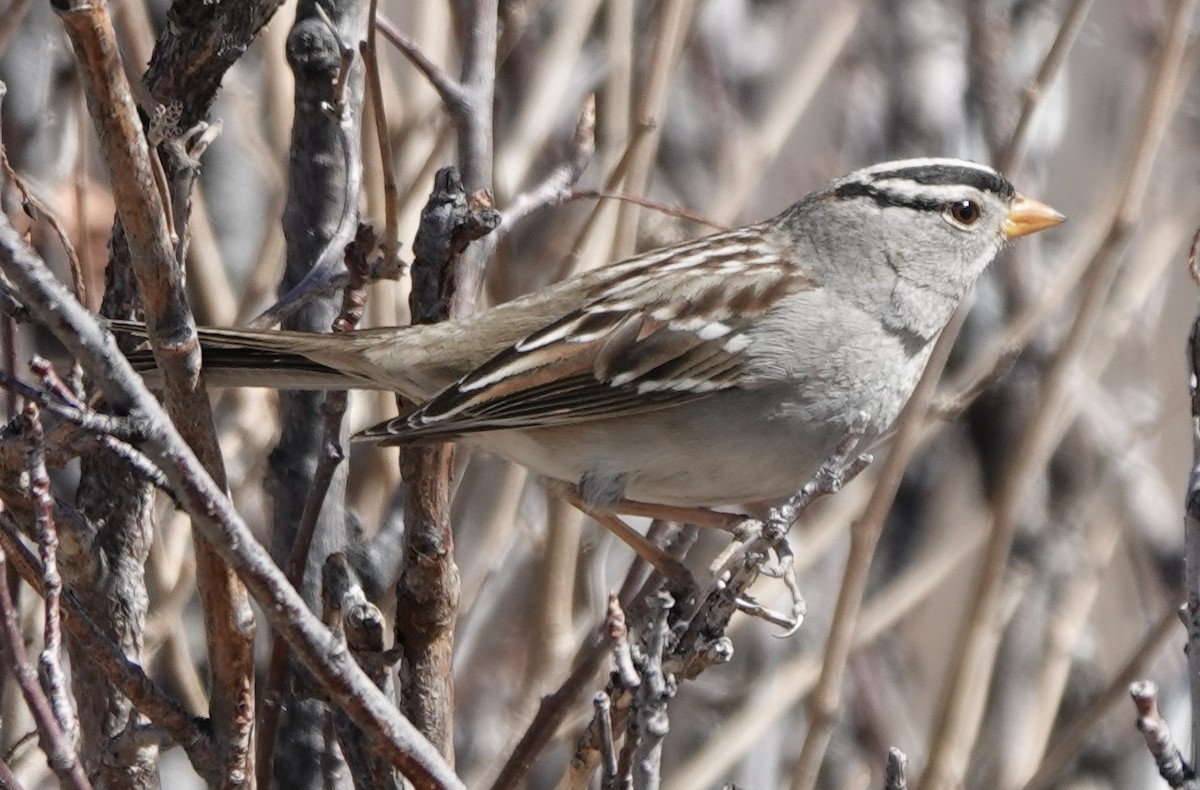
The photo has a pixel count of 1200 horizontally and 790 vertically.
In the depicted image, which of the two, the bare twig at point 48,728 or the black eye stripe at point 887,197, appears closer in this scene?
the bare twig at point 48,728

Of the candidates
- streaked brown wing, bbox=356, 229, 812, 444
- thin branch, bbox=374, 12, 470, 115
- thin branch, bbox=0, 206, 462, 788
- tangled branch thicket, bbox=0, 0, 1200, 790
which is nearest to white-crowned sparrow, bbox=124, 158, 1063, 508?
streaked brown wing, bbox=356, 229, 812, 444

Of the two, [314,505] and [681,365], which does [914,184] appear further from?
[314,505]

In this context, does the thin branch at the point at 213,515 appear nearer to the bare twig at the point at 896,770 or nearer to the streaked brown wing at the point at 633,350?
the bare twig at the point at 896,770

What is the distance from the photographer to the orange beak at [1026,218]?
10.5 feet

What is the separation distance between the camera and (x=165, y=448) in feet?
5.25

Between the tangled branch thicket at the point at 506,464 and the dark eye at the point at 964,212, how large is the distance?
0.22 m

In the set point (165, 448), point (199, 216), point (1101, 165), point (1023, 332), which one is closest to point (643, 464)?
point (1023, 332)

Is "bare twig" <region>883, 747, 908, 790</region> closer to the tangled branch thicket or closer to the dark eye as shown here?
the tangled branch thicket

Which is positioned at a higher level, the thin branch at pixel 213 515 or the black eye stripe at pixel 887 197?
the black eye stripe at pixel 887 197

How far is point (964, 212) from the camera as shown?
3.24 metres

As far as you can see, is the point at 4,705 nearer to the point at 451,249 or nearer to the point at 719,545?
the point at 451,249

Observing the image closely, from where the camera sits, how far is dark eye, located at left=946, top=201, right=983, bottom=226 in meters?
3.23

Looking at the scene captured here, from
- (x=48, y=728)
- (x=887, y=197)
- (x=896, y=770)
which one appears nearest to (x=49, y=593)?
(x=48, y=728)

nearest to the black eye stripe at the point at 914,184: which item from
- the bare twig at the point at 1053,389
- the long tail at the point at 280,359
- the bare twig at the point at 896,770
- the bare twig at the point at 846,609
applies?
the bare twig at the point at 1053,389
